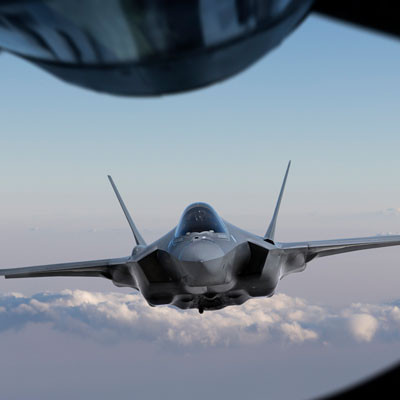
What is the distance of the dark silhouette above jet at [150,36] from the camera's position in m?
1.41

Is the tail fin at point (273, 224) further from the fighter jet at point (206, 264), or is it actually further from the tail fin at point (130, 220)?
the tail fin at point (130, 220)

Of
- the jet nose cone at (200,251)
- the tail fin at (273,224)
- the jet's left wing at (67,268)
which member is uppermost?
the tail fin at (273,224)

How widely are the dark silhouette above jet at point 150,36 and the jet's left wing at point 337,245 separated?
1088 centimetres

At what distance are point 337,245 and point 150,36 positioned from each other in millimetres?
12560

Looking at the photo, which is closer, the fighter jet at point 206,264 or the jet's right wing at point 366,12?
the jet's right wing at point 366,12

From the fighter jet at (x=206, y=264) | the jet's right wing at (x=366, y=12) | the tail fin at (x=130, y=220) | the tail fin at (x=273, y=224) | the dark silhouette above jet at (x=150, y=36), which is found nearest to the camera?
the dark silhouette above jet at (x=150, y=36)

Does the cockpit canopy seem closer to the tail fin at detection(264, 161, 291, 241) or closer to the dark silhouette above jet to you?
the tail fin at detection(264, 161, 291, 241)

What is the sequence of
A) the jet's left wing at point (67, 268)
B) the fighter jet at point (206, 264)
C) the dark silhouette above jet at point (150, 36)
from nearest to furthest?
the dark silhouette above jet at point (150, 36) → the fighter jet at point (206, 264) → the jet's left wing at point (67, 268)

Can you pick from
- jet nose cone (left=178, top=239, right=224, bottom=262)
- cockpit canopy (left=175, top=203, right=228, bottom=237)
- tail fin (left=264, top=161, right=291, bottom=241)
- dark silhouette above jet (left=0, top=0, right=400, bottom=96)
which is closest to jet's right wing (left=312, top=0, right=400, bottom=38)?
dark silhouette above jet (left=0, top=0, right=400, bottom=96)

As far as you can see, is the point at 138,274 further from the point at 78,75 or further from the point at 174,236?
the point at 78,75

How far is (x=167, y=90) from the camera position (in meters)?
1.71

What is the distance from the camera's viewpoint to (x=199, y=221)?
975cm

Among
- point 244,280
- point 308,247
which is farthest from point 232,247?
point 308,247

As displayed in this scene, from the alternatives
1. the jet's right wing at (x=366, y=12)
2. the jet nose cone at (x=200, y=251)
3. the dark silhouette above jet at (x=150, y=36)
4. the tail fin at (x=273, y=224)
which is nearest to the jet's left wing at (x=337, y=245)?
the tail fin at (x=273, y=224)
